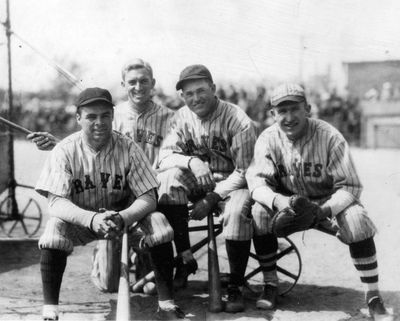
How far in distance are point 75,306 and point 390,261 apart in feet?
8.70

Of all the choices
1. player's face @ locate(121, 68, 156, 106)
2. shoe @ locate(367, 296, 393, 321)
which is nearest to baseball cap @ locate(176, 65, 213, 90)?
player's face @ locate(121, 68, 156, 106)

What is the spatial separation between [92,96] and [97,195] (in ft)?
2.03

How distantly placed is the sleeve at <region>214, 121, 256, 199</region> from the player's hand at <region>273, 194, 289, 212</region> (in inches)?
18.0

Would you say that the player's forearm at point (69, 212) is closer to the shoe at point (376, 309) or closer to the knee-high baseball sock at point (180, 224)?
the knee-high baseball sock at point (180, 224)

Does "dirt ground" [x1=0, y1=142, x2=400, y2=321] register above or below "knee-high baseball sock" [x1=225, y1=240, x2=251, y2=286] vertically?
below

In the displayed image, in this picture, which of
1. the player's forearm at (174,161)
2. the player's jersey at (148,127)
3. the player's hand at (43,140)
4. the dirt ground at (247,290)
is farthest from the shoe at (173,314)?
the player's hand at (43,140)

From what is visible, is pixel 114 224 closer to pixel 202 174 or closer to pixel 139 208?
pixel 139 208

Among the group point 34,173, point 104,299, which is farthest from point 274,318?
point 34,173

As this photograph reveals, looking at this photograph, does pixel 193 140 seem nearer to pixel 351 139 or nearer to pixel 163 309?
pixel 163 309

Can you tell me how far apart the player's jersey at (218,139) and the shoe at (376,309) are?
114cm

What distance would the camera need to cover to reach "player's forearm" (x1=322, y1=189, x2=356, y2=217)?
136 inches

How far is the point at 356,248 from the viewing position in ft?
11.4

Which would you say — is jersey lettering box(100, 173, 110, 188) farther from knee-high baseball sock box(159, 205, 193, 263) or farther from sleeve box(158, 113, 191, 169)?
sleeve box(158, 113, 191, 169)

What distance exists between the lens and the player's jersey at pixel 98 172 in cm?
352
